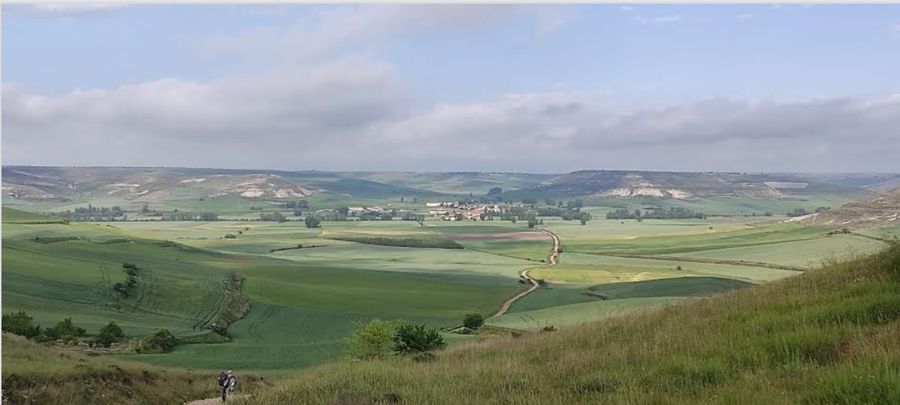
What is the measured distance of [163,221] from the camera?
16875 centimetres

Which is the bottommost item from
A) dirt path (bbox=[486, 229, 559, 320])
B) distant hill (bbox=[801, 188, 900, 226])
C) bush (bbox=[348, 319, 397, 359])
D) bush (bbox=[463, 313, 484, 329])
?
dirt path (bbox=[486, 229, 559, 320])

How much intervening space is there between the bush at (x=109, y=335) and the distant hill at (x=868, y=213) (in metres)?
98.4

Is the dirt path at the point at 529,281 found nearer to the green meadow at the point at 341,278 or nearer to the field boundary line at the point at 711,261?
the green meadow at the point at 341,278

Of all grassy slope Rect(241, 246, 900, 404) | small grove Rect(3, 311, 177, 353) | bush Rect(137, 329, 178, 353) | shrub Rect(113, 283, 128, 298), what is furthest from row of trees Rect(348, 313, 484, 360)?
shrub Rect(113, 283, 128, 298)

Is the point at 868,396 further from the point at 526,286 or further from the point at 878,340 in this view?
the point at 526,286

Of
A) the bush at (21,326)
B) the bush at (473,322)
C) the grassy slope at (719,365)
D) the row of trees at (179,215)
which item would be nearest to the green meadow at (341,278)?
the bush at (473,322)

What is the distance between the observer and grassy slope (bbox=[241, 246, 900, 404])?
18.2 feet

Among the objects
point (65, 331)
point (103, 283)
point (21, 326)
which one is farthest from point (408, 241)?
point (21, 326)

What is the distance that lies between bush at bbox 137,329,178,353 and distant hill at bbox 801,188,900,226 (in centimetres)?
9556

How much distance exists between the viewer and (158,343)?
38.1 m

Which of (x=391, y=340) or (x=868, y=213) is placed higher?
(x=868, y=213)

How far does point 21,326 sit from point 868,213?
119 meters

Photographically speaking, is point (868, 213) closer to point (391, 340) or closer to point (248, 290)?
point (248, 290)

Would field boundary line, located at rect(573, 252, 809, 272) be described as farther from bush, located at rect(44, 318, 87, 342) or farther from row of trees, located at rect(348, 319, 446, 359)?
bush, located at rect(44, 318, 87, 342)
